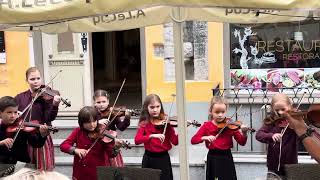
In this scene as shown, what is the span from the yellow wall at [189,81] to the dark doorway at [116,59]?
3.85 meters

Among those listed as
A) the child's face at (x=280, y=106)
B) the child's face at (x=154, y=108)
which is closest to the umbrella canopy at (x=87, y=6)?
the child's face at (x=280, y=106)

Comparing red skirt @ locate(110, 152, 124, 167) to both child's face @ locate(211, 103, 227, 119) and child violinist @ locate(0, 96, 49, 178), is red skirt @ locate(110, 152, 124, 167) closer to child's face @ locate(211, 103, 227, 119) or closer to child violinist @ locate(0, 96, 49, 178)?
child violinist @ locate(0, 96, 49, 178)

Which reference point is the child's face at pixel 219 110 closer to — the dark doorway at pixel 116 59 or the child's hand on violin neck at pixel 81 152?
the child's hand on violin neck at pixel 81 152

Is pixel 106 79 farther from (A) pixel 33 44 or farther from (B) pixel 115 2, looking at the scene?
(B) pixel 115 2

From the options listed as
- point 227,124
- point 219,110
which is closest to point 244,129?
point 227,124

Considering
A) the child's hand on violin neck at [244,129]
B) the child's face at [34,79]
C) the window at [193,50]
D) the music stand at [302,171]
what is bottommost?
the music stand at [302,171]

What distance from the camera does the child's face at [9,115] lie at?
484cm

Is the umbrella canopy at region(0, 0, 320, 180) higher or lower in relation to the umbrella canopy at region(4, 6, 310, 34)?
lower

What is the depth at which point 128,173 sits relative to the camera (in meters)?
3.78

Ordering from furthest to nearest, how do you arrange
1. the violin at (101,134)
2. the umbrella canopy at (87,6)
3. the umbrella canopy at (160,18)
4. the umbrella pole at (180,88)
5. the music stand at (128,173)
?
the umbrella canopy at (160,18)
the violin at (101,134)
the umbrella pole at (180,88)
the music stand at (128,173)
the umbrella canopy at (87,6)

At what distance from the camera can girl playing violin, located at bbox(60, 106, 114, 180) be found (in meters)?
4.82

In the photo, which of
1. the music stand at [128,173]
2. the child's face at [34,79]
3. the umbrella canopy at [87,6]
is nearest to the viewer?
the umbrella canopy at [87,6]

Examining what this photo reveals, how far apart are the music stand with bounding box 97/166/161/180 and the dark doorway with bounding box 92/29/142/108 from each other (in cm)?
745

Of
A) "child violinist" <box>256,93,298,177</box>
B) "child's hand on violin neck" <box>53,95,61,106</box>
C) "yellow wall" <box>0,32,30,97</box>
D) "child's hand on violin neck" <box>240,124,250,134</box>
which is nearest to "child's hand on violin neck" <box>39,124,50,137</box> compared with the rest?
"child's hand on violin neck" <box>53,95,61,106</box>
